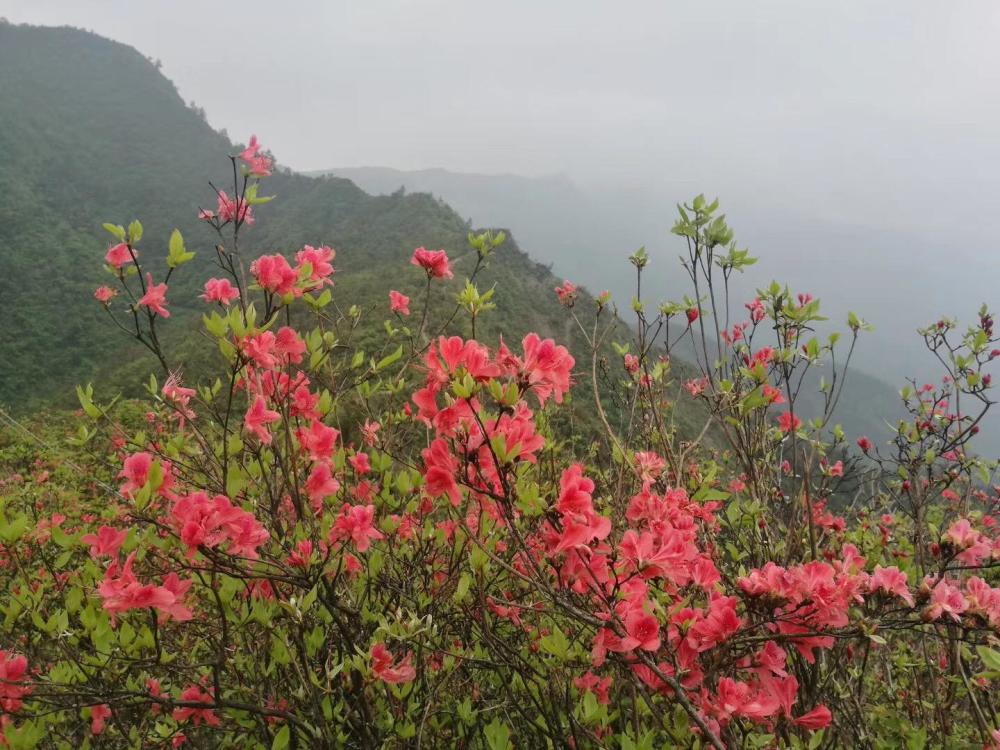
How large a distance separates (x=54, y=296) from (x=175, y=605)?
3546 cm

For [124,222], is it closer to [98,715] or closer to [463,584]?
[98,715]

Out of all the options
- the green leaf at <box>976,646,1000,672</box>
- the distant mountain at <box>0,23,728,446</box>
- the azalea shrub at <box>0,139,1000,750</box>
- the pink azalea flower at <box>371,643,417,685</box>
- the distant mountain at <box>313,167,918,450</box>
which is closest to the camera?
the green leaf at <box>976,646,1000,672</box>

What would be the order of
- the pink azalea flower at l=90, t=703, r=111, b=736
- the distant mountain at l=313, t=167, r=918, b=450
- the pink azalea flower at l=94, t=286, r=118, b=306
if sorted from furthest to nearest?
the distant mountain at l=313, t=167, r=918, b=450
the pink azalea flower at l=94, t=286, r=118, b=306
the pink azalea flower at l=90, t=703, r=111, b=736

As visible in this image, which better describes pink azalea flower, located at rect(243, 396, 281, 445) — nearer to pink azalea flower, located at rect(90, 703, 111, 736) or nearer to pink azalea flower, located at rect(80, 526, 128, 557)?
pink azalea flower, located at rect(80, 526, 128, 557)

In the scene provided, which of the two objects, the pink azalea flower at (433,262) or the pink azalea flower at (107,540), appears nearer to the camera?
the pink azalea flower at (107,540)

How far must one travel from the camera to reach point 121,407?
12156 mm

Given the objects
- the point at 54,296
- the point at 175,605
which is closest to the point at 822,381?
the point at 175,605

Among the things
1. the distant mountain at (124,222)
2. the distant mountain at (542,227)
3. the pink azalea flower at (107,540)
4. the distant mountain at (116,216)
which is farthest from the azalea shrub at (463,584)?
the distant mountain at (542,227)

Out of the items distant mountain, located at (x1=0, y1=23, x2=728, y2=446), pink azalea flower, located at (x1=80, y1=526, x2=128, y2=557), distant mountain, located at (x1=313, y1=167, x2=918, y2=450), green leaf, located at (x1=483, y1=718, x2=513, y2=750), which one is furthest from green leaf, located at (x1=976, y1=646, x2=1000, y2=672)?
distant mountain, located at (x1=313, y1=167, x2=918, y2=450)

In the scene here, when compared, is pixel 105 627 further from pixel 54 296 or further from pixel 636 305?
pixel 54 296

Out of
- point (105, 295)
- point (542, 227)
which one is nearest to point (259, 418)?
point (105, 295)

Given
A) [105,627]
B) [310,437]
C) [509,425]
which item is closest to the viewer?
[509,425]

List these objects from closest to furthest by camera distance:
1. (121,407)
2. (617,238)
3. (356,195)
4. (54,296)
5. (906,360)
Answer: (121,407) < (54,296) < (356,195) < (906,360) < (617,238)

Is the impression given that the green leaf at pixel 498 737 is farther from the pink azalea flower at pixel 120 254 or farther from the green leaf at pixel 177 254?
the pink azalea flower at pixel 120 254
